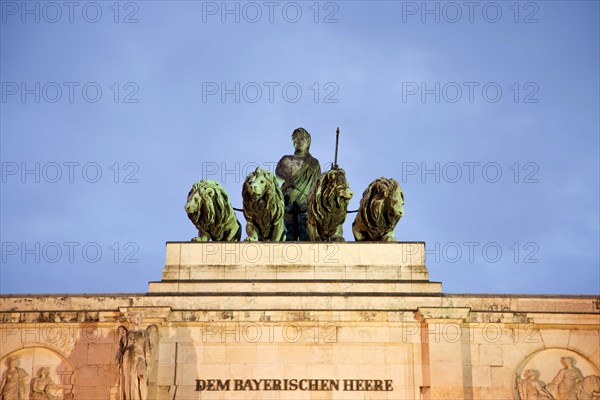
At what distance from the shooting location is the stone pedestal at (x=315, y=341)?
26562 millimetres

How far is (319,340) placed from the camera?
26875 mm

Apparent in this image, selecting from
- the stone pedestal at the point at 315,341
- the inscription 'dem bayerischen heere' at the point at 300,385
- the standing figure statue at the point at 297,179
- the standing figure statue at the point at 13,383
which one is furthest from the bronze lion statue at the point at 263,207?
the standing figure statue at the point at 13,383

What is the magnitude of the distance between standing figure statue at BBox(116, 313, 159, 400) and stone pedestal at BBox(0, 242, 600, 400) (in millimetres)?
595

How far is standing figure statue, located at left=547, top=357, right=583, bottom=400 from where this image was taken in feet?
86.7

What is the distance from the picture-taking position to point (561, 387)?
86.9ft

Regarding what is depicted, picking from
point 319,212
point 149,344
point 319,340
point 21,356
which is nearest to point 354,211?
point 319,212

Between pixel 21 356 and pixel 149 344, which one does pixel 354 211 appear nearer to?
pixel 149 344

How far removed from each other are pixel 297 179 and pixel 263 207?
8.17 feet

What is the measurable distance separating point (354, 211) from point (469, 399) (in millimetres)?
6641

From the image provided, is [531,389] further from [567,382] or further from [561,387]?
[567,382]

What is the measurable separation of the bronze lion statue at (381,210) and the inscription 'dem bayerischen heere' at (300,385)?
12.9ft

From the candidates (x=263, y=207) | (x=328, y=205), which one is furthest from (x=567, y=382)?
(x=263, y=207)

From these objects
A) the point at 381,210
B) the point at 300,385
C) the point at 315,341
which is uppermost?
the point at 381,210

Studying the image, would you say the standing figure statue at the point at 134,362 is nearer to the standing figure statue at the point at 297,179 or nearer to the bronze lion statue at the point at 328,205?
the bronze lion statue at the point at 328,205
